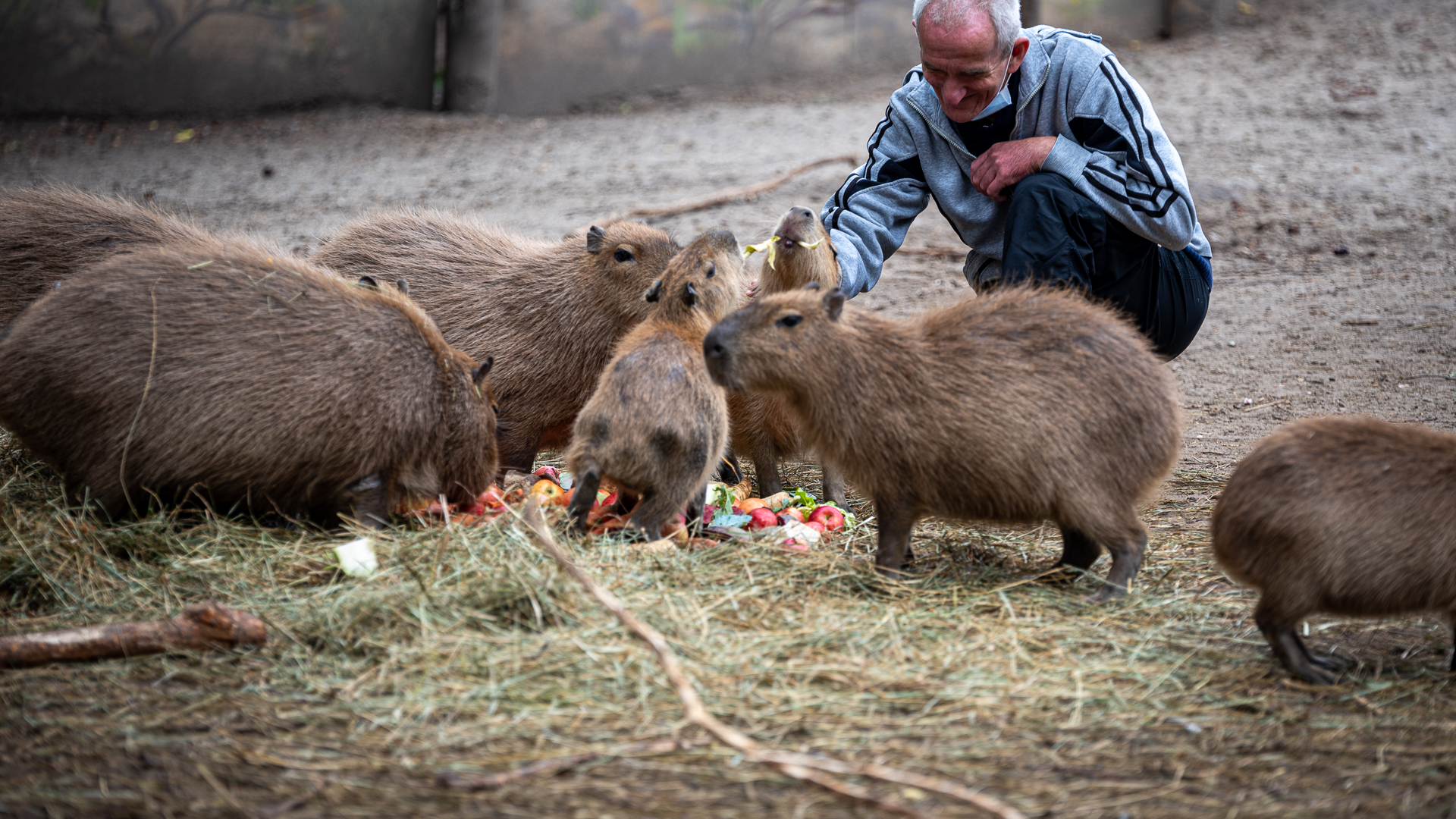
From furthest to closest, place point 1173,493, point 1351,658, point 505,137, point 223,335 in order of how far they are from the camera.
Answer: point 505,137 → point 1173,493 → point 223,335 → point 1351,658

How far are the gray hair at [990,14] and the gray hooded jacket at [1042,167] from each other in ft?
0.71

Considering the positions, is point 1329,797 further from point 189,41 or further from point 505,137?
point 189,41

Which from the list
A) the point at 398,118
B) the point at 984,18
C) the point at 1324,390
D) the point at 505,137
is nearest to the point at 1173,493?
the point at 1324,390

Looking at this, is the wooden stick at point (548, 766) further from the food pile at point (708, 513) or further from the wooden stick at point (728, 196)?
the wooden stick at point (728, 196)

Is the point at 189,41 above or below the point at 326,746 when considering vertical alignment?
above

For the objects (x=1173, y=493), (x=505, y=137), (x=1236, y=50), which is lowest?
(x=1173, y=493)

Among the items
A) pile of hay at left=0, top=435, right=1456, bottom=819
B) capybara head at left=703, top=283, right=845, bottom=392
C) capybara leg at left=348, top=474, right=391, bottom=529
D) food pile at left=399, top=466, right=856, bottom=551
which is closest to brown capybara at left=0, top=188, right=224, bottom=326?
pile of hay at left=0, top=435, right=1456, bottom=819

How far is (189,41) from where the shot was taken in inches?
397

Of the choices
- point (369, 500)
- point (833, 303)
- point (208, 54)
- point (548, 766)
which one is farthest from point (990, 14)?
point (208, 54)

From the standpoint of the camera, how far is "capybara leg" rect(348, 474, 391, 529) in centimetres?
322

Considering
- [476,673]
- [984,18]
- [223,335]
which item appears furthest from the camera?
[984,18]

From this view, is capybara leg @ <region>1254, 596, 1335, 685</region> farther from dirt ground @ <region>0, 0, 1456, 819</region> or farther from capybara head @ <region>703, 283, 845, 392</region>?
capybara head @ <region>703, 283, 845, 392</region>

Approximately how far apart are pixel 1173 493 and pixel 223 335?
3097 millimetres

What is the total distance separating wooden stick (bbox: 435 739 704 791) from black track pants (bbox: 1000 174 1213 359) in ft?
6.55
